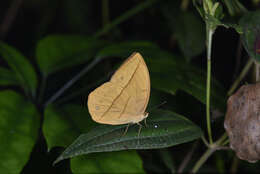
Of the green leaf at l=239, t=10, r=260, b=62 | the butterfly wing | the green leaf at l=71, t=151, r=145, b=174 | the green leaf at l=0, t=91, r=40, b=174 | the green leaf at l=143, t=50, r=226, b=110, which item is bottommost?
the green leaf at l=71, t=151, r=145, b=174

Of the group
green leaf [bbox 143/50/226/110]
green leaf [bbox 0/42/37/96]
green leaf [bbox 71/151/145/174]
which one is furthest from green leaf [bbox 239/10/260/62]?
green leaf [bbox 0/42/37/96]

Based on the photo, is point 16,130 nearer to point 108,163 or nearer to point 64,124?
point 64,124

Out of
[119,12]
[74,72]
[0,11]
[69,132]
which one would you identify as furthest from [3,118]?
[0,11]

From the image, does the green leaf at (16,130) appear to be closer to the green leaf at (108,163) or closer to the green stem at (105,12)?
the green leaf at (108,163)

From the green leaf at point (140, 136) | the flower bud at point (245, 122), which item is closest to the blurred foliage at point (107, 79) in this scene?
the green leaf at point (140, 136)

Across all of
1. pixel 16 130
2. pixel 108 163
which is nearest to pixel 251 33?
pixel 108 163

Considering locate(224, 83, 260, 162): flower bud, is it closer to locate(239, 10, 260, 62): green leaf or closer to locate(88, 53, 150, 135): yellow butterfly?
locate(239, 10, 260, 62): green leaf
